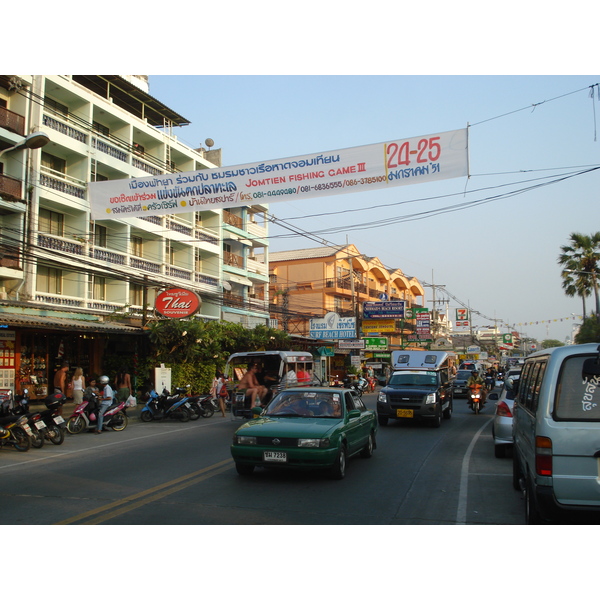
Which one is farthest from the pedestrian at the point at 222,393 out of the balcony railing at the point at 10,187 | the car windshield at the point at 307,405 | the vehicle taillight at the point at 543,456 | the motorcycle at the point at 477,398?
the vehicle taillight at the point at 543,456

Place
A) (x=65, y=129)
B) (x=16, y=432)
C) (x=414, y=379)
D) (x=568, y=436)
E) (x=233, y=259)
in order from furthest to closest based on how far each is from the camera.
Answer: (x=233, y=259) → (x=65, y=129) → (x=414, y=379) → (x=16, y=432) → (x=568, y=436)

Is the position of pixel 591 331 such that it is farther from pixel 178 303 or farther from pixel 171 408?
pixel 171 408

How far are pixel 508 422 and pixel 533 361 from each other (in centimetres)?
438

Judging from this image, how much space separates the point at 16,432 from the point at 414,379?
11756 millimetres

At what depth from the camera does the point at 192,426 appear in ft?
61.1

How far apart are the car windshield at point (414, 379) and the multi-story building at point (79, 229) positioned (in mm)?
7917

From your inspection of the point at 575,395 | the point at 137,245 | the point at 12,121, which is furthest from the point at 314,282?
the point at 575,395

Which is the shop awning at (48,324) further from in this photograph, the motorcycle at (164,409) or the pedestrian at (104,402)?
the pedestrian at (104,402)

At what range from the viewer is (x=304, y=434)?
8.71m

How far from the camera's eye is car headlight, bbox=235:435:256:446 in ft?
28.9

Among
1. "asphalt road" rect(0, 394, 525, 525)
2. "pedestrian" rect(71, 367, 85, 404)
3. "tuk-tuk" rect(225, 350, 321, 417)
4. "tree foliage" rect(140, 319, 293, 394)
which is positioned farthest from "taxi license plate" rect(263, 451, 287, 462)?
"tree foliage" rect(140, 319, 293, 394)

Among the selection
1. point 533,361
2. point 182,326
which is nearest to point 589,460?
point 533,361

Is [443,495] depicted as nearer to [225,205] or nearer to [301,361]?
[225,205]

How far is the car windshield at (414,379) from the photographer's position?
1873cm
